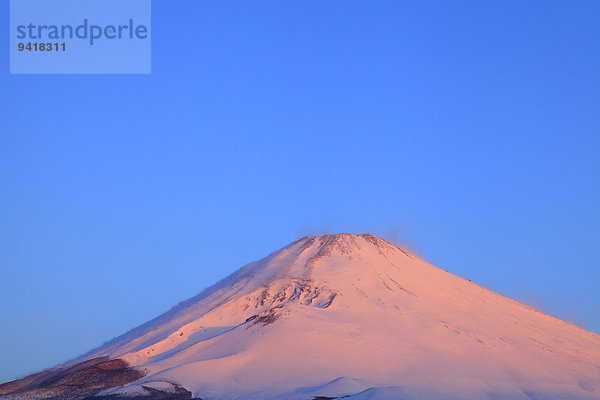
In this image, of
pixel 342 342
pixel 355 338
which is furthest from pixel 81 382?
pixel 355 338

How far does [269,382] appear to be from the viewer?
46.0 metres

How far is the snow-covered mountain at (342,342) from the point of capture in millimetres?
46000

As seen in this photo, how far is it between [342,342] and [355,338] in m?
1.67

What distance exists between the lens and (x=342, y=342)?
52.5 m

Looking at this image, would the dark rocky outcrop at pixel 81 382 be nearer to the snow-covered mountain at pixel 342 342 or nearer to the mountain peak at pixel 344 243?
the snow-covered mountain at pixel 342 342

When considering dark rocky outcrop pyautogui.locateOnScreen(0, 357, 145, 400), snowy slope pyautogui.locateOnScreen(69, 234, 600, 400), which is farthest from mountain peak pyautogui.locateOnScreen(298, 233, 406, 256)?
dark rocky outcrop pyautogui.locateOnScreen(0, 357, 145, 400)

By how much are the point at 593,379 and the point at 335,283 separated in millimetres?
23858

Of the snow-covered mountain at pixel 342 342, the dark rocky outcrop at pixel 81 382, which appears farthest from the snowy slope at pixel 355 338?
the dark rocky outcrop at pixel 81 382

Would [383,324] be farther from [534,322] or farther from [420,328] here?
[534,322]

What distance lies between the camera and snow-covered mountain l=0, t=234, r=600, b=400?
46.0 m

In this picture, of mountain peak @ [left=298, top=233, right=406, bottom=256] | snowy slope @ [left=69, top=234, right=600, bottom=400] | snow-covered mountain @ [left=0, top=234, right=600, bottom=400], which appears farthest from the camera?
mountain peak @ [left=298, top=233, right=406, bottom=256]

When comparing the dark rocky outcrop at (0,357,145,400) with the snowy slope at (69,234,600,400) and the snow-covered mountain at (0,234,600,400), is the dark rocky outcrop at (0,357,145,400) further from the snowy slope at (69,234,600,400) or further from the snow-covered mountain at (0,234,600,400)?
the snowy slope at (69,234,600,400)

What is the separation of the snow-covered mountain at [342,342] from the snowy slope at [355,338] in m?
0.16

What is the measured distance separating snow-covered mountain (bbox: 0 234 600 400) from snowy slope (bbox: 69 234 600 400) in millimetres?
159
